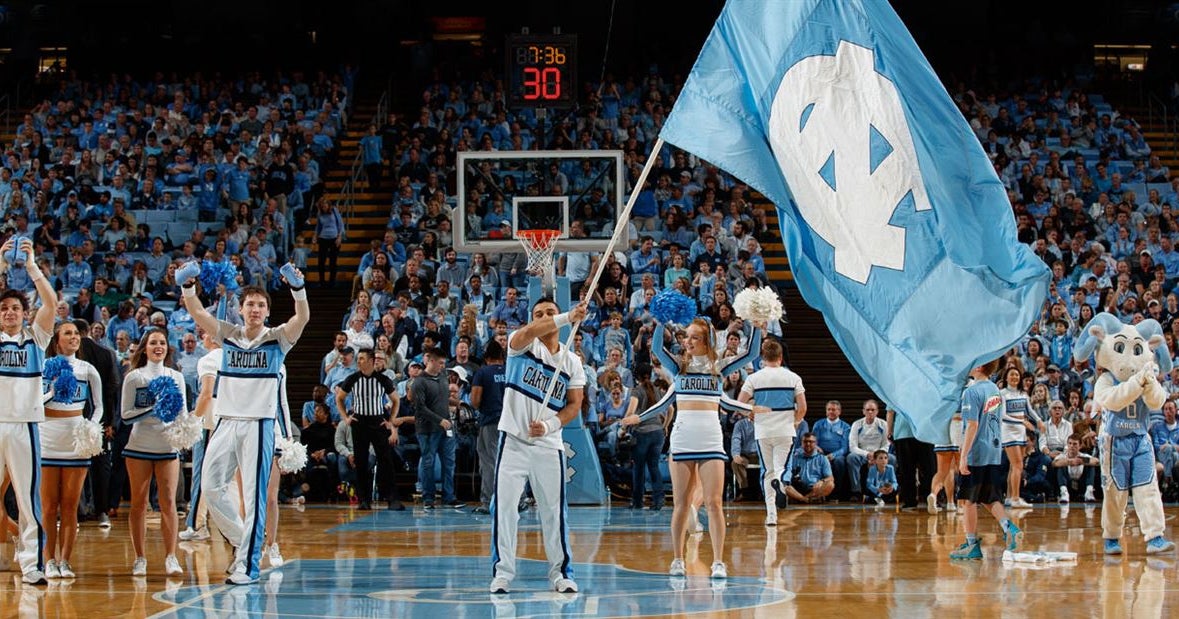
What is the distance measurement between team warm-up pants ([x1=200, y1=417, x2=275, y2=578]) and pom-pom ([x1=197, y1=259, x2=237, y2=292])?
37.5 inches

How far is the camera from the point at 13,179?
26.8 metres

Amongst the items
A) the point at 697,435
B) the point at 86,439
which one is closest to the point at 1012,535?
the point at 697,435

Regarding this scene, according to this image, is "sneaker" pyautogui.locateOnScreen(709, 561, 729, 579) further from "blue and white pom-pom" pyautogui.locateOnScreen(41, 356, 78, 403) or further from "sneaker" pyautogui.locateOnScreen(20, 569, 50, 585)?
"blue and white pom-pom" pyautogui.locateOnScreen(41, 356, 78, 403)

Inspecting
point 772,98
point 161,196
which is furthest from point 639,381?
point 161,196

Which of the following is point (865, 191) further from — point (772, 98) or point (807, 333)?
point (807, 333)

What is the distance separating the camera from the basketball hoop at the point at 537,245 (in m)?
18.3

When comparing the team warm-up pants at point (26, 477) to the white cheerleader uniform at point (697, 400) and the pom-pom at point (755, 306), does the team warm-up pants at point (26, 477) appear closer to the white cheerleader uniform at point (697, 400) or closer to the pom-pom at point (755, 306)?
the white cheerleader uniform at point (697, 400)

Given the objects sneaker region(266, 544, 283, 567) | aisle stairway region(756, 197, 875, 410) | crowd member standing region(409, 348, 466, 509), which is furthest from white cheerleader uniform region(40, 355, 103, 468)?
aisle stairway region(756, 197, 875, 410)

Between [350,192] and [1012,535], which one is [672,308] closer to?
[1012,535]

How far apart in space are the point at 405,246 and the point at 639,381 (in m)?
7.46

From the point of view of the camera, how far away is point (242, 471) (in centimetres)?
1018

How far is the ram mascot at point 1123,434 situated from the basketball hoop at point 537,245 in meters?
Answer: 6.99

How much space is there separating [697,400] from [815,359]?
40.3 ft

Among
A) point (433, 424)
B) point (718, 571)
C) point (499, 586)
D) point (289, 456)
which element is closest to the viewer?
point (499, 586)
